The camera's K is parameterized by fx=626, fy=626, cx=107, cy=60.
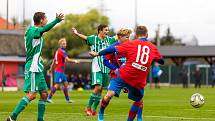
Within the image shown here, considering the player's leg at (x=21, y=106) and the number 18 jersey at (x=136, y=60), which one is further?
the player's leg at (x=21, y=106)

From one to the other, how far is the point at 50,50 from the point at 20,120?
85901 millimetres

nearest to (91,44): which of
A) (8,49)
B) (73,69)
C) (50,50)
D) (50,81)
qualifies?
(50,81)

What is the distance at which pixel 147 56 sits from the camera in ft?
40.0

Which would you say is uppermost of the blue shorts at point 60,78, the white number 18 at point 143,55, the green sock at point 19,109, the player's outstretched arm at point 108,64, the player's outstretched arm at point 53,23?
the player's outstretched arm at point 53,23

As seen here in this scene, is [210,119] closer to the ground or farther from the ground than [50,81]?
farther from the ground

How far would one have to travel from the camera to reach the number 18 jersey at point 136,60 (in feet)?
39.8

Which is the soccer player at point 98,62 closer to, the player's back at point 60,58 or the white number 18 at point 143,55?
the white number 18 at point 143,55

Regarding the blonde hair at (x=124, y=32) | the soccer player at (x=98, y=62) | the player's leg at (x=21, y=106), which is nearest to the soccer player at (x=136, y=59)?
the blonde hair at (x=124, y=32)

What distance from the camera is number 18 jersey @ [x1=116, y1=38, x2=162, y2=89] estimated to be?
39.8ft

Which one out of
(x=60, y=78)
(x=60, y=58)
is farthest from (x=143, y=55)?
(x=60, y=78)

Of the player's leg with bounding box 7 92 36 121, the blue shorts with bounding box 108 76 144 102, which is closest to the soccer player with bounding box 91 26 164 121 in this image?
the blue shorts with bounding box 108 76 144 102

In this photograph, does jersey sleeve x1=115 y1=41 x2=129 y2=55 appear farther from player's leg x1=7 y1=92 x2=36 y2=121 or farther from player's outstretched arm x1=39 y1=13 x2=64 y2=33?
player's leg x1=7 y1=92 x2=36 y2=121

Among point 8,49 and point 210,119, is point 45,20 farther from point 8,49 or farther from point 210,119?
point 8,49

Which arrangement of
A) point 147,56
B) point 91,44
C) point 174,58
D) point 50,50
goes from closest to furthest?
point 147,56, point 91,44, point 174,58, point 50,50
